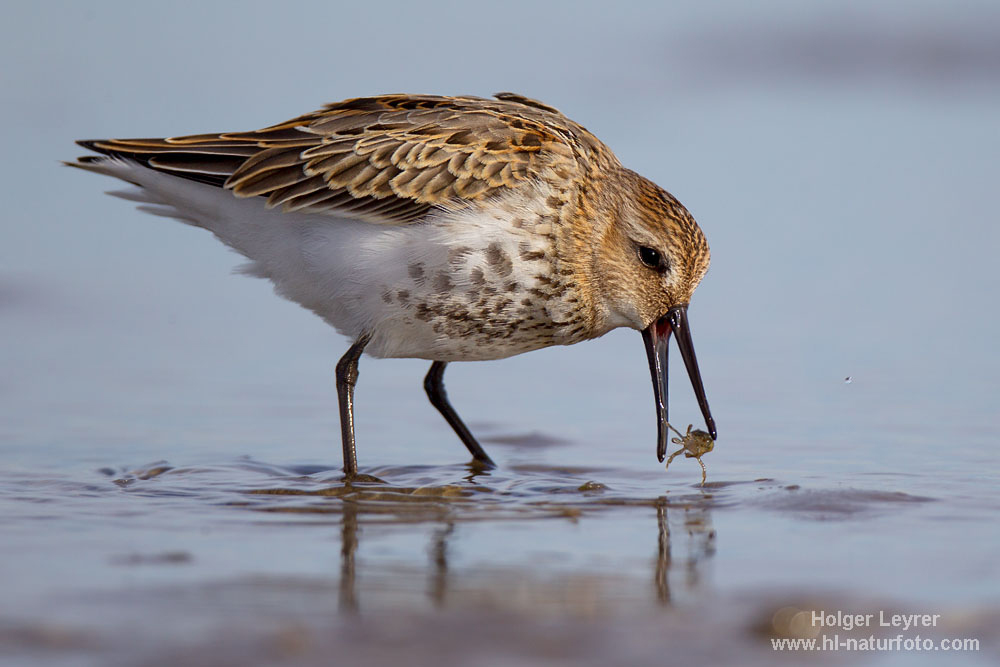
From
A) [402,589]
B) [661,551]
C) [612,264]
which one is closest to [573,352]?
[612,264]

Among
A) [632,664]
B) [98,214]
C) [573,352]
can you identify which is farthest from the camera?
[98,214]

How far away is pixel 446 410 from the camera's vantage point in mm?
7090

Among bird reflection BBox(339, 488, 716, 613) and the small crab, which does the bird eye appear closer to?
the small crab

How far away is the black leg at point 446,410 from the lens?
6653 millimetres

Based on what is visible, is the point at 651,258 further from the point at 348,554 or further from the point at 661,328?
the point at 348,554

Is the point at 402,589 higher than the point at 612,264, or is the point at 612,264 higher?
the point at 612,264

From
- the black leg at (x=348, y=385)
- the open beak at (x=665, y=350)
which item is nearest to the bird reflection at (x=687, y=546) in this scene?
the open beak at (x=665, y=350)

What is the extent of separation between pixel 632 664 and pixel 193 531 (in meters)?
1.95

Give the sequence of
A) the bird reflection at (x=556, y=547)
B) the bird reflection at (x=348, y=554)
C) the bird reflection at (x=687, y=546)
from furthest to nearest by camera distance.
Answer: the bird reflection at (x=687, y=546) → the bird reflection at (x=556, y=547) → the bird reflection at (x=348, y=554)

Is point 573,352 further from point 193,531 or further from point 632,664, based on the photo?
point 632,664

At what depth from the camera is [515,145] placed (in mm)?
6379

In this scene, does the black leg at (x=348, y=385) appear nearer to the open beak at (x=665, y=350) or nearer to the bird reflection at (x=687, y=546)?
the open beak at (x=665, y=350)

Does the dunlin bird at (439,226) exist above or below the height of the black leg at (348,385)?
above

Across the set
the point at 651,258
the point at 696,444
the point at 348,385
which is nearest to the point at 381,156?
the point at 348,385
